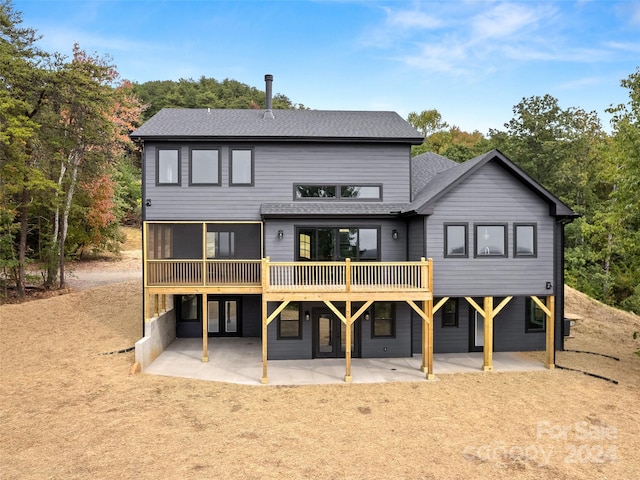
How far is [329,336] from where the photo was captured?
14.3 metres

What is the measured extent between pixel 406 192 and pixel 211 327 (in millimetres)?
9953

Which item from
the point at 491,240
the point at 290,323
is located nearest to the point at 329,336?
the point at 290,323

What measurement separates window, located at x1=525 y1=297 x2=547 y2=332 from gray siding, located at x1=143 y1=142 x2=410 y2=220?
6.54m

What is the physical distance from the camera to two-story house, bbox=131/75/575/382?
13086 mm

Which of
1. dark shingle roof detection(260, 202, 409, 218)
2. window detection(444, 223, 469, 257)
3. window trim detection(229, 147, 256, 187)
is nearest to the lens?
window detection(444, 223, 469, 257)

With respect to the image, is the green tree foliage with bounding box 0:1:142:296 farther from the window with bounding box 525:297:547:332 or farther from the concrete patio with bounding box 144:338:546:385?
the window with bounding box 525:297:547:332

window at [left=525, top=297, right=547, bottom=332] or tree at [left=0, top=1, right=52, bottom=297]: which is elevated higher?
tree at [left=0, top=1, right=52, bottom=297]

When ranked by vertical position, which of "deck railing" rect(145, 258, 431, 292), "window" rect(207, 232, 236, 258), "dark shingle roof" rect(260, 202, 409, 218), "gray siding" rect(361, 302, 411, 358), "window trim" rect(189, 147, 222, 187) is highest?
"window trim" rect(189, 147, 222, 187)

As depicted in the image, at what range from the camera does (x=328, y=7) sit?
1358 inches

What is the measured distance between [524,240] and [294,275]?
797 cm

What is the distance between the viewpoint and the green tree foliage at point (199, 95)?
5588 centimetres

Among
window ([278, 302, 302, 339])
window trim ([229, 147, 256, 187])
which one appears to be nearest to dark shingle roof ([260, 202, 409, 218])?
window trim ([229, 147, 256, 187])

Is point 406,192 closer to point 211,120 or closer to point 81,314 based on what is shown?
point 211,120

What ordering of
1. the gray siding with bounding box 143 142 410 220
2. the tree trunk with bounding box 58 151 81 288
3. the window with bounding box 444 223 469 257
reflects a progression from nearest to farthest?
the window with bounding box 444 223 469 257 < the gray siding with bounding box 143 142 410 220 < the tree trunk with bounding box 58 151 81 288
